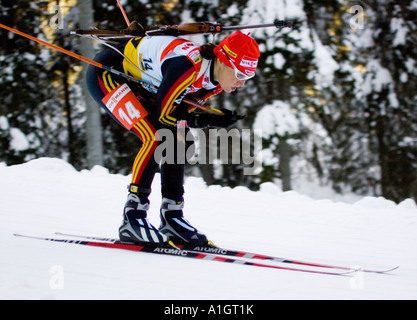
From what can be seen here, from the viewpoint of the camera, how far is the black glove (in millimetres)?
2891

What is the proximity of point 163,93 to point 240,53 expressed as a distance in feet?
1.66

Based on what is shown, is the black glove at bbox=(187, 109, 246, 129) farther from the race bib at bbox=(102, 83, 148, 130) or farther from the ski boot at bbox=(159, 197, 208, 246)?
the ski boot at bbox=(159, 197, 208, 246)

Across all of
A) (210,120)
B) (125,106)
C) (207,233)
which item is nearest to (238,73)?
(210,120)

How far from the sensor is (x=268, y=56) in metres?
8.52

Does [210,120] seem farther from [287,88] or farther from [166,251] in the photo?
[287,88]

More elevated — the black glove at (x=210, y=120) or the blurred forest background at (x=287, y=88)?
the blurred forest background at (x=287, y=88)

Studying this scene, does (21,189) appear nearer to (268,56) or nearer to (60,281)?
(60,281)

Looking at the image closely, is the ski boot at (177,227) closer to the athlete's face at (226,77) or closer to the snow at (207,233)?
the snow at (207,233)

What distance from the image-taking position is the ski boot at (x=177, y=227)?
300cm

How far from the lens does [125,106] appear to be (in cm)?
290

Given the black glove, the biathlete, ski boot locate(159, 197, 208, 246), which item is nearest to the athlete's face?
the biathlete

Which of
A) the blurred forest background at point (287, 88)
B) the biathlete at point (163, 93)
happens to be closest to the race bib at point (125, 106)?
the biathlete at point (163, 93)
